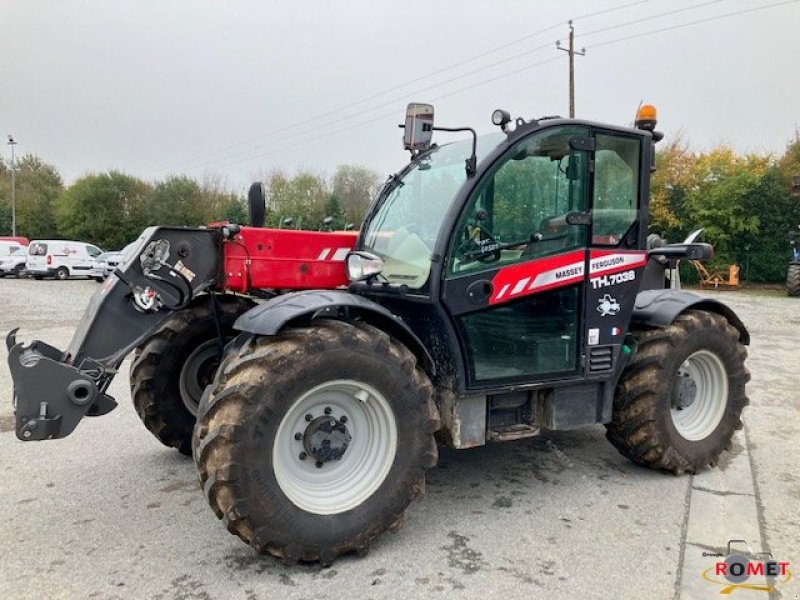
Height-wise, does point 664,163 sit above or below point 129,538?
above

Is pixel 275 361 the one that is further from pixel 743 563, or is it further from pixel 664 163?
pixel 664 163

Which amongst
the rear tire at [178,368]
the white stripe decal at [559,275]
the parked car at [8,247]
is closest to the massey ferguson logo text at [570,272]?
the white stripe decal at [559,275]

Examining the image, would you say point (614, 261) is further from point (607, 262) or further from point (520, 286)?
point (520, 286)

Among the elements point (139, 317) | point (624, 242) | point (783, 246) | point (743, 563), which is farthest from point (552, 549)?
point (783, 246)

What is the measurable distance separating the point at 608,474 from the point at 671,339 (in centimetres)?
105

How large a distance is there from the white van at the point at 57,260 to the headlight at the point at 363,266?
27.9 m

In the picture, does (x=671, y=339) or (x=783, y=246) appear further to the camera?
(x=783, y=246)

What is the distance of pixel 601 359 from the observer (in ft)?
14.2

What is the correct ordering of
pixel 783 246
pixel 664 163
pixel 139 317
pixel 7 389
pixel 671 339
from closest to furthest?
pixel 139 317, pixel 671 339, pixel 7 389, pixel 783 246, pixel 664 163

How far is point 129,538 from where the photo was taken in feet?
11.6

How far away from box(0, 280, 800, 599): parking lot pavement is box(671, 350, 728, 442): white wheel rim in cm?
34

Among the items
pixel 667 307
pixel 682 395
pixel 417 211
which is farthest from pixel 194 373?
pixel 682 395

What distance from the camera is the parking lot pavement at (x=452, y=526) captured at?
10.2ft

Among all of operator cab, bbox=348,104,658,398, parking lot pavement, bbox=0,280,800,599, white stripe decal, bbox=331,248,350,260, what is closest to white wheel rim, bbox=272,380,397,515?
parking lot pavement, bbox=0,280,800,599
